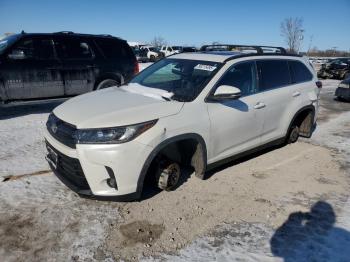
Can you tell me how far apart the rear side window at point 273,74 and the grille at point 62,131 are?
9.28 feet

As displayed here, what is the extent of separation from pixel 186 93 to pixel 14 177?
2.54m

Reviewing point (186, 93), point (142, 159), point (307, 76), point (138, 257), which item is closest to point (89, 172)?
point (142, 159)

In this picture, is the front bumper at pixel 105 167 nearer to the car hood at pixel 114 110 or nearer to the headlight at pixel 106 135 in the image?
the headlight at pixel 106 135

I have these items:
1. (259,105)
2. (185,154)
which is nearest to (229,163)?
(259,105)

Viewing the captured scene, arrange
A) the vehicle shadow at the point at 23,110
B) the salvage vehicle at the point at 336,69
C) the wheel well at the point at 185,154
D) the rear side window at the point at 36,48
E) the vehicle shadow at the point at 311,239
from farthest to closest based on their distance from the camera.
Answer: the salvage vehicle at the point at 336,69
the vehicle shadow at the point at 23,110
the rear side window at the point at 36,48
the wheel well at the point at 185,154
the vehicle shadow at the point at 311,239

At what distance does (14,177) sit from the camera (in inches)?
177

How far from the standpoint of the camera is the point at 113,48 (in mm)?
8969

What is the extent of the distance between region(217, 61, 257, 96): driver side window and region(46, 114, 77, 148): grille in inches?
77.4

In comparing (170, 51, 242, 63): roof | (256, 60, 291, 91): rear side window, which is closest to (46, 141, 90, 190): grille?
(170, 51, 242, 63): roof

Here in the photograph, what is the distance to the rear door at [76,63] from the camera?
26.8 ft

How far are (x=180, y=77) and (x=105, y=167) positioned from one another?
6.11 ft

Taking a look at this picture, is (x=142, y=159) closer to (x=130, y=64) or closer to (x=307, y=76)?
(x=307, y=76)

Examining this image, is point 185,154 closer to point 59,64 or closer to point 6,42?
point 59,64

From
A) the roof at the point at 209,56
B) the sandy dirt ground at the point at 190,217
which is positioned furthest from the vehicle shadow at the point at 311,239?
the roof at the point at 209,56
